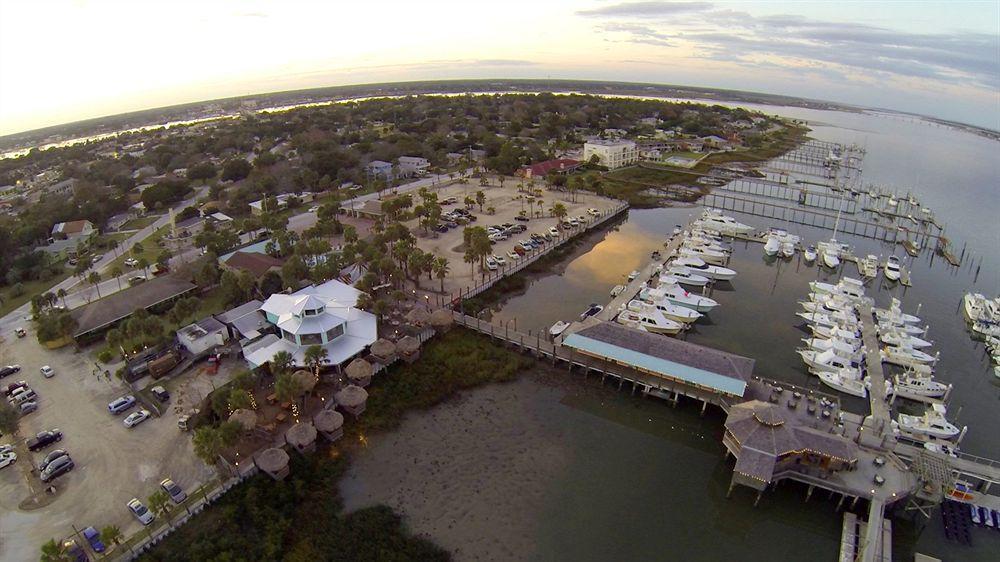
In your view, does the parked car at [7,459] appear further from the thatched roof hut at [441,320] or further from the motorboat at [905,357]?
the motorboat at [905,357]

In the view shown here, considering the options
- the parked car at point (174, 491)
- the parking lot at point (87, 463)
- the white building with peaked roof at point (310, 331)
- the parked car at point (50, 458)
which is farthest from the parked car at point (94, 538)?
the white building with peaked roof at point (310, 331)

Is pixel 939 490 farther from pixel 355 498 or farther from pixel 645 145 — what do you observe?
pixel 645 145

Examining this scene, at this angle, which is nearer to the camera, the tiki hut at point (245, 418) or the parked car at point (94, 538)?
the parked car at point (94, 538)

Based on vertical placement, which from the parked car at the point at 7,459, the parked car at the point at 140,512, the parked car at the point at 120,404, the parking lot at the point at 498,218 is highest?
the parking lot at the point at 498,218

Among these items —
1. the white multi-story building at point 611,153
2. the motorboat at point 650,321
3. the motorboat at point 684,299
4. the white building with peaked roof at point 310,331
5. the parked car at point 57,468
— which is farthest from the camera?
the white multi-story building at point 611,153

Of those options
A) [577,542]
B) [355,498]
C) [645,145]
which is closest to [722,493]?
[577,542]

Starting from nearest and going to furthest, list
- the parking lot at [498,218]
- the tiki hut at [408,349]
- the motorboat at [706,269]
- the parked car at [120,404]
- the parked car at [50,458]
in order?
the parked car at [50,458] < the parked car at [120,404] < the tiki hut at [408,349] < the motorboat at [706,269] < the parking lot at [498,218]

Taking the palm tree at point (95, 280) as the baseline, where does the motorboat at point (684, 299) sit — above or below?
below
